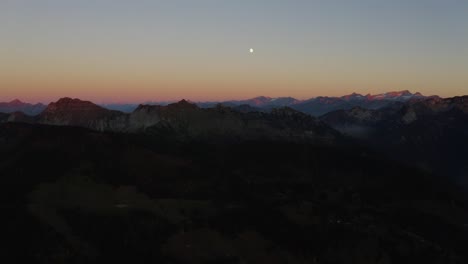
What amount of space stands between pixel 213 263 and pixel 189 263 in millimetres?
10455

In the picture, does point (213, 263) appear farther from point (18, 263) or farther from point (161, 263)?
point (18, 263)

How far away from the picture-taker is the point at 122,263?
19975 cm

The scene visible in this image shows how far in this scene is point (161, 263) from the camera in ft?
656

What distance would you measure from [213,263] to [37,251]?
253 feet

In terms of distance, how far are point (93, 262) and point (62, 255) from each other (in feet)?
43.8

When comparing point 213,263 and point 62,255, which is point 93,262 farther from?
point 213,263

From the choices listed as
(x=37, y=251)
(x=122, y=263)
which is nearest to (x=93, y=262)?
(x=122, y=263)

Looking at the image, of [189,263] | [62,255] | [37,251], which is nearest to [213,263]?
[189,263]

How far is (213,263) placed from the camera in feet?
656

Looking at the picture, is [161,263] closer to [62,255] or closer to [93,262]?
[93,262]

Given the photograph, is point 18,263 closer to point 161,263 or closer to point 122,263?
point 122,263

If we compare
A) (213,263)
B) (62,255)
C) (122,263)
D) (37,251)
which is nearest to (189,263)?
(213,263)

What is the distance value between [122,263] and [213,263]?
3978 cm

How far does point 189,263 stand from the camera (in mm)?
198875
